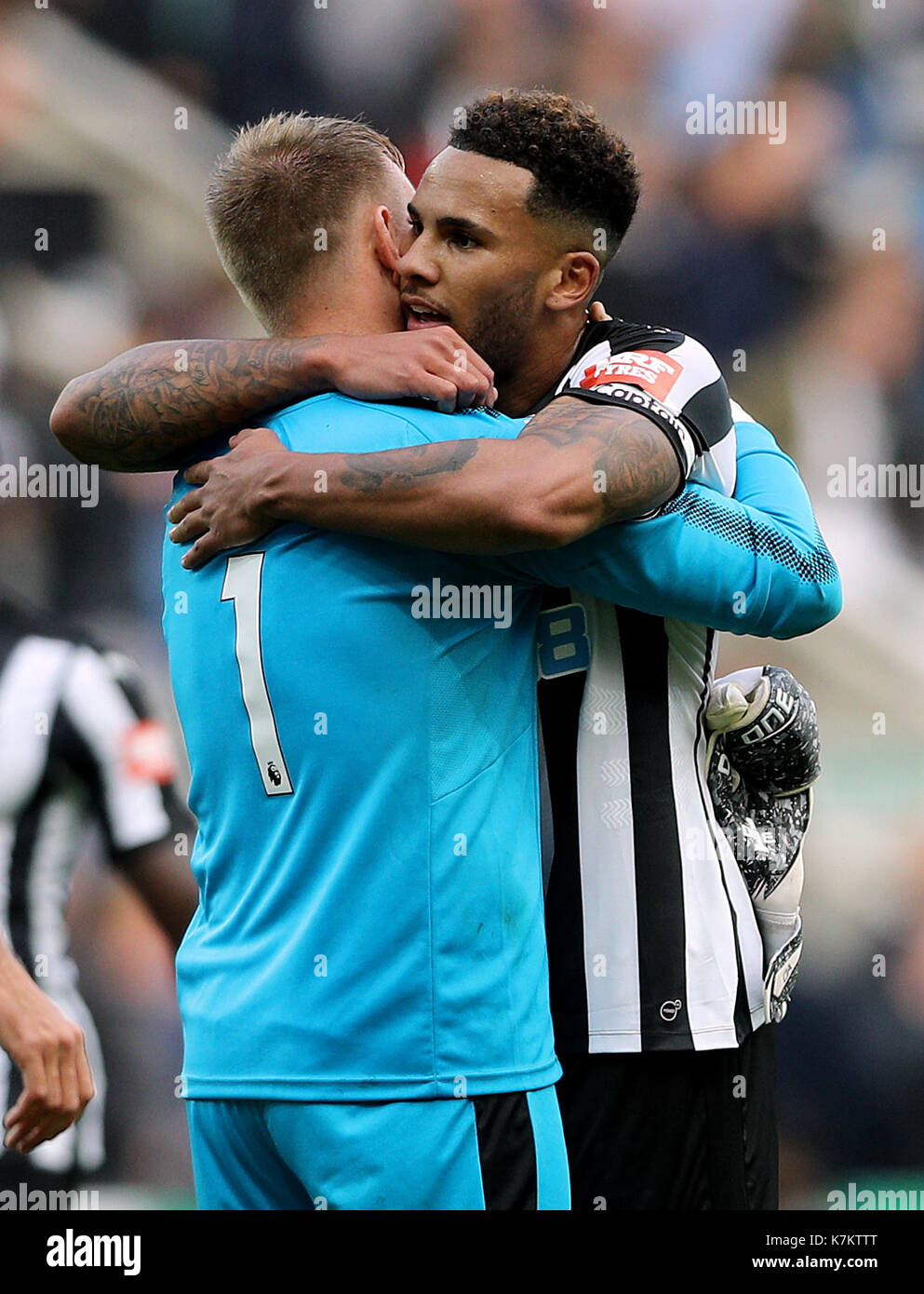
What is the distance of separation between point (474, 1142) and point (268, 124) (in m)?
1.30

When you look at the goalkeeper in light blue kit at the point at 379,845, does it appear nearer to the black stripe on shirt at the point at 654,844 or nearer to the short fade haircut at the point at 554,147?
the black stripe on shirt at the point at 654,844

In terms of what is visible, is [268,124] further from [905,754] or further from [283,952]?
[905,754]

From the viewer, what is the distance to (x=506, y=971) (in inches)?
57.4

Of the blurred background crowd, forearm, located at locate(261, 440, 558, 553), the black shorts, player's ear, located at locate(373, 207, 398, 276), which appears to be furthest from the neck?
the blurred background crowd

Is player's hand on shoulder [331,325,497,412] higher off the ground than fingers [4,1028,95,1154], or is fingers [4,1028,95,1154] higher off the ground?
player's hand on shoulder [331,325,497,412]

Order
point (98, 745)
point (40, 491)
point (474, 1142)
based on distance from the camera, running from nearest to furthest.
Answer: point (474, 1142), point (98, 745), point (40, 491)

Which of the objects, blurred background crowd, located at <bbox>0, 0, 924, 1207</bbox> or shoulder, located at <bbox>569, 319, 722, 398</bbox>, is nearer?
shoulder, located at <bbox>569, 319, 722, 398</bbox>

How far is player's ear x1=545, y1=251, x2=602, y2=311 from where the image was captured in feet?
6.15

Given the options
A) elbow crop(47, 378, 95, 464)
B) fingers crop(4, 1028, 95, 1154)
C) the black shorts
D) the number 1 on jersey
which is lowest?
fingers crop(4, 1028, 95, 1154)

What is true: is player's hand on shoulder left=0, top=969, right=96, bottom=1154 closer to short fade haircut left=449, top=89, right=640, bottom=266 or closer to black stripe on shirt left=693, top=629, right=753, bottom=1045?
black stripe on shirt left=693, top=629, right=753, bottom=1045

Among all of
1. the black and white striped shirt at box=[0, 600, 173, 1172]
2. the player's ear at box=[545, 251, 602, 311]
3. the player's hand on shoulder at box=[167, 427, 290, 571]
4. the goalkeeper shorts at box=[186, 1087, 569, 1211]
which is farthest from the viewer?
the black and white striped shirt at box=[0, 600, 173, 1172]

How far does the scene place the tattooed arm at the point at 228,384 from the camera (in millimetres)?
1523
